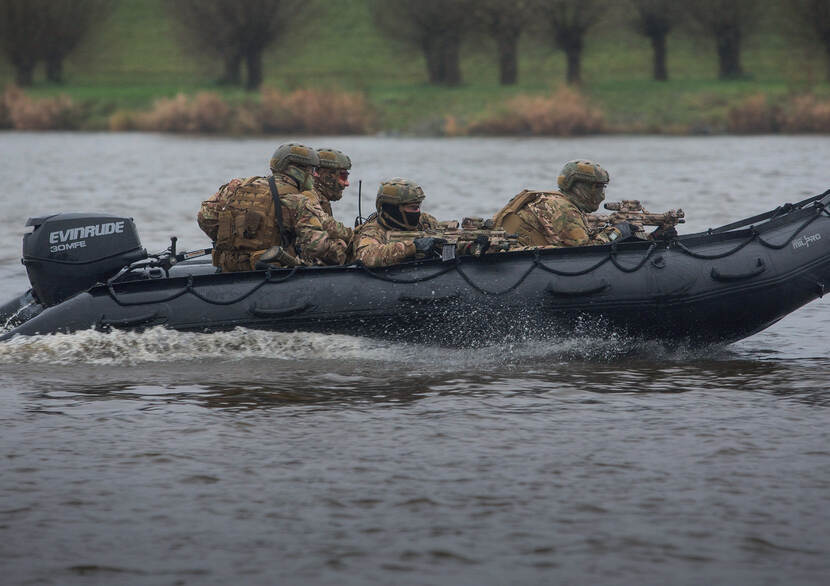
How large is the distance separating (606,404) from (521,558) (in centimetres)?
275

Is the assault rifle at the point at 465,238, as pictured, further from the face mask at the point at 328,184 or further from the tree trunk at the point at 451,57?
the tree trunk at the point at 451,57

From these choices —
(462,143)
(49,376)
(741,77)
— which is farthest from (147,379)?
(741,77)

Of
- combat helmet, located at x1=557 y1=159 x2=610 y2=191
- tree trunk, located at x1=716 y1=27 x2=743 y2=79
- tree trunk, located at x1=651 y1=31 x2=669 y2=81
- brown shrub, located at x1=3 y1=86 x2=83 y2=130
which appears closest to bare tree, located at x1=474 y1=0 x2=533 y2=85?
tree trunk, located at x1=651 y1=31 x2=669 y2=81

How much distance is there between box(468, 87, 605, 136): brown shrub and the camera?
40.0 m

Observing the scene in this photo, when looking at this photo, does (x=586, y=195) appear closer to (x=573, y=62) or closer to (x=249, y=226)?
(x=249, y=226)

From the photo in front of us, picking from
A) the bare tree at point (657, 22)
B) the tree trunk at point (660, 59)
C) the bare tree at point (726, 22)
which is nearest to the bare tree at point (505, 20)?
the bare tree at point (657, 22)

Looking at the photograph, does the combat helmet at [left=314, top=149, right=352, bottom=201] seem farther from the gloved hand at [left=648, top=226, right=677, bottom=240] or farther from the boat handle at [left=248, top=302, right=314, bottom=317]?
the gloved hand at [left=648, top=226, right=677, bottom=240]

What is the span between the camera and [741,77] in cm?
5391

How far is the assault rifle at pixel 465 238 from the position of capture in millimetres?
9516

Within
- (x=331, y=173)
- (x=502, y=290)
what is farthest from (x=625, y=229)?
(x=331, y=173)

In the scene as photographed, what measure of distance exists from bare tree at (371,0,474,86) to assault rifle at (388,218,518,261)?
4428cm

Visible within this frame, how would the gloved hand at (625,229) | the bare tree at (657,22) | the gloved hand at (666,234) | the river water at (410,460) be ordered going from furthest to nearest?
the bare tree at (657,22)
the gloved hand at (625,229)
the gloved hand at (666,234)
the river water at (410,460)

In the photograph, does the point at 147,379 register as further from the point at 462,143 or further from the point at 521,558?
the point at 462,143

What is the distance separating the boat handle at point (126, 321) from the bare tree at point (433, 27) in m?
44.8
